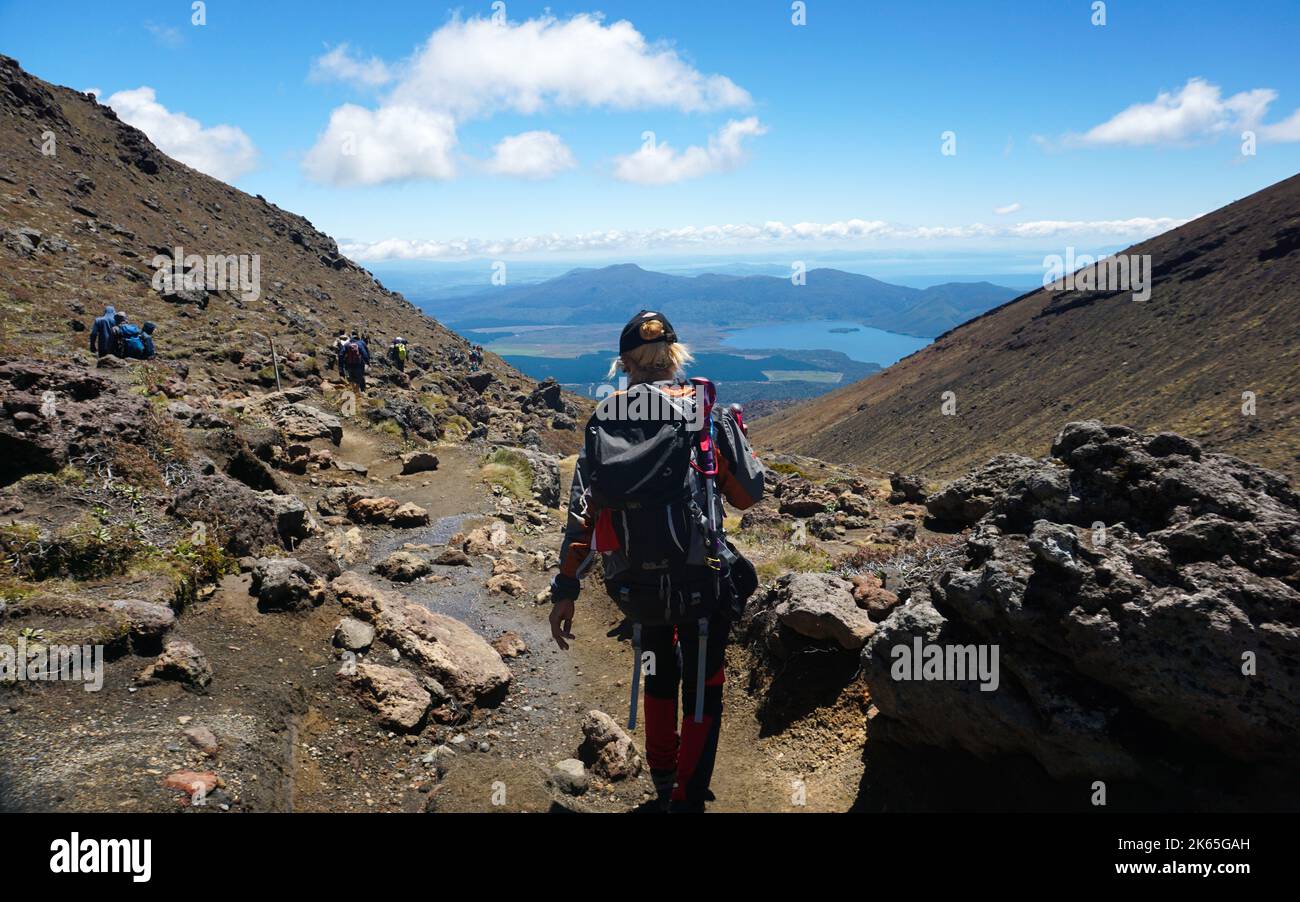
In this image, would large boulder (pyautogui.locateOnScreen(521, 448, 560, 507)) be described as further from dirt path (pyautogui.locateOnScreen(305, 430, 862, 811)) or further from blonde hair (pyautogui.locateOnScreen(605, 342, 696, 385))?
blonde hair (pyautogui.locateOnScreen(605, 342, 696, 385))

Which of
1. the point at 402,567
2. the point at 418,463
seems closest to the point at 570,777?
the point at 402,567

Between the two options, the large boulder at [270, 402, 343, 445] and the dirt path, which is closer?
the dirt path

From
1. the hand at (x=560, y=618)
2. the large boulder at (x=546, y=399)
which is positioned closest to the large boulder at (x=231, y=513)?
the hand at (x=560, y=618)

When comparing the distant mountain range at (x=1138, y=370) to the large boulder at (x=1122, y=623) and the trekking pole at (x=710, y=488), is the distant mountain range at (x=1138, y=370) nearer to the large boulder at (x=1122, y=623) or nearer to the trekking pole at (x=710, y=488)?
the large boulder at (x=1122, y=623)

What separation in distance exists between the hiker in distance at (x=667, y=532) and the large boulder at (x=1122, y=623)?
1.67 m

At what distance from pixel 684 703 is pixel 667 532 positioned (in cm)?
117

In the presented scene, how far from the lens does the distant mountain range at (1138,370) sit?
53.7 meters

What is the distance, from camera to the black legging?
3.85 metres

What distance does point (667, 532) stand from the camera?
3461 millimetres

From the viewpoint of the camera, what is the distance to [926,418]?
83.3 meters

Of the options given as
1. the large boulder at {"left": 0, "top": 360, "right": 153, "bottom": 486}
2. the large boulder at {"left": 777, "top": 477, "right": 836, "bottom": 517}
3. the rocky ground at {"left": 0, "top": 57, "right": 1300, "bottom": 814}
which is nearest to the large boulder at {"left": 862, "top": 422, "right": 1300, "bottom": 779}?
the rocky ground at {"left": 0, "top": 57, "right": 1300, "bottom": 814}

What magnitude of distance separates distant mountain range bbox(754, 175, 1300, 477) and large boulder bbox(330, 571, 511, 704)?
5279 cm

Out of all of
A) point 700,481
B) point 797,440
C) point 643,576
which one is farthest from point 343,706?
point 797,440

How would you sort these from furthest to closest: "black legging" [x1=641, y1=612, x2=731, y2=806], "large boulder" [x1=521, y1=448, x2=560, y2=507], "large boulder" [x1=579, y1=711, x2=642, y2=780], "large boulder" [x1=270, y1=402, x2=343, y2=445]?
1. "large boulder" [x1=521, y1=448, x2=560, y2=507]
2. "large boulder" [x1=270, y1=402, x2=343, y2=445]
3. "large boulder" [x1=579, y1=711, x2=642, y2=780]
4. "black legging" [x1=641, y1=612, x2=731, y2=806]
